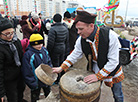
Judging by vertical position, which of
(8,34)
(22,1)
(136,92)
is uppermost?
(22,1)

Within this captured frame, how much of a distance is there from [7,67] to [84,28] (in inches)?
51.6

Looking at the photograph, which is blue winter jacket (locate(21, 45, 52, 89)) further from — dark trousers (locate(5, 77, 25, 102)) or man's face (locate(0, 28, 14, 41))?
man's face (locate(0, 28, 14, 41))

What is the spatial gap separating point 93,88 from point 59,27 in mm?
2012

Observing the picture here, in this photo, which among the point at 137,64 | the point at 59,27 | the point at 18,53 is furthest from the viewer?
the point at 137,64

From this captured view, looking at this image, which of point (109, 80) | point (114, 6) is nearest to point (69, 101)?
point (109, 80)

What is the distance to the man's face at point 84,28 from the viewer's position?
4.99 feet

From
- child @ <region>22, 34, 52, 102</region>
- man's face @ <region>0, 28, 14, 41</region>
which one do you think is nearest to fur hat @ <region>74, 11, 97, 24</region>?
child @ <region>22, 34, 52, 102</region>

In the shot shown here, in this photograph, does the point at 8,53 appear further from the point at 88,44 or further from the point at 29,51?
the point at 88,44

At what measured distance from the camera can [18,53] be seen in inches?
76.2

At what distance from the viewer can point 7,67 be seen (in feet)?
5.93

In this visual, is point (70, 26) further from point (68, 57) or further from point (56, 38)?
point (68, 57)

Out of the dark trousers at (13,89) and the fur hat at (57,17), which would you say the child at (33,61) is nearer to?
the dark trousers at (13,89)

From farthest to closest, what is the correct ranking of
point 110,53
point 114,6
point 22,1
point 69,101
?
point 22,1 → point 114,6 → point 110,53 → point 69,101

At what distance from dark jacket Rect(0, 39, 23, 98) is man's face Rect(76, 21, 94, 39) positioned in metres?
1.08
